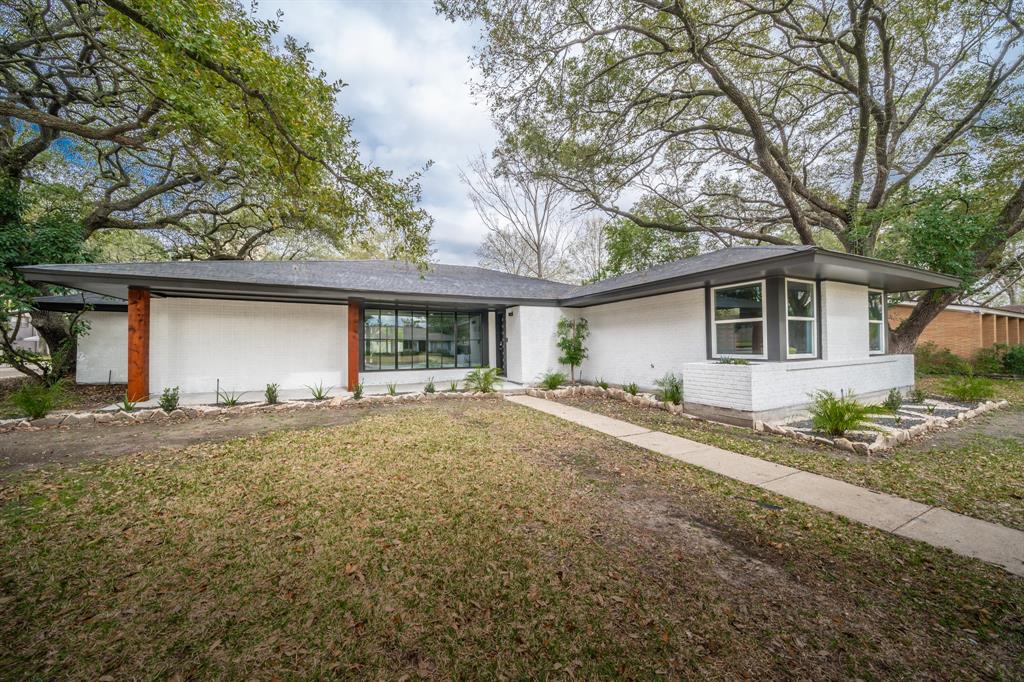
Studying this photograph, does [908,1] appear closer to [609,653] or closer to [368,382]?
[609,653]

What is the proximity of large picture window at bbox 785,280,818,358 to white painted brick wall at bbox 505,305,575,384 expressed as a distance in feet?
19.7

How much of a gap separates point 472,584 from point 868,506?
12.6ft

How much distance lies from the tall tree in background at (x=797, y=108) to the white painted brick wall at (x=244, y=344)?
7.96 m

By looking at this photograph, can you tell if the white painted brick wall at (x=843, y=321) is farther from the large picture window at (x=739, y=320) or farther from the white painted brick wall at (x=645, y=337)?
the white painted brick wall at (x=645, y=337)

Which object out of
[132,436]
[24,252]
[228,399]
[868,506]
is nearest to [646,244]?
[868,506]

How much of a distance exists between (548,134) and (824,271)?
7.72 m

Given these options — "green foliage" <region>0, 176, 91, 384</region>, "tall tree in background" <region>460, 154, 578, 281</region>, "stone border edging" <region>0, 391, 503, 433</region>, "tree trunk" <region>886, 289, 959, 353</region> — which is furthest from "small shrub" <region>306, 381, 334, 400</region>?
"tree trunk" <region>886, 289, 959, 353</region>

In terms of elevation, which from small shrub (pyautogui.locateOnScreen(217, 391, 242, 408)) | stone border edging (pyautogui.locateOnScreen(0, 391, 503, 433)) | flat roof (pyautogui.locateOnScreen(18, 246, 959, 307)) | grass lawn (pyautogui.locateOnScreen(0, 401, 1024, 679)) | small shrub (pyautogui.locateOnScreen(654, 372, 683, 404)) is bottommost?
grass lawn (pyautogui.locateOnScreen(0, 401, 1024, 679))

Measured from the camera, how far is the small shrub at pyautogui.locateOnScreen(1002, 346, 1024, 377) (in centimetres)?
1331

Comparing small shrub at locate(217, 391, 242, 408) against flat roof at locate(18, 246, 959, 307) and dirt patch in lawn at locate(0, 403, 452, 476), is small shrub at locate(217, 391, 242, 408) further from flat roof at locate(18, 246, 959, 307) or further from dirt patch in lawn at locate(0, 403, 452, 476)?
flat roof at locate(18, 246, 959, 307)

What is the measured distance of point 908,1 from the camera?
9680mm

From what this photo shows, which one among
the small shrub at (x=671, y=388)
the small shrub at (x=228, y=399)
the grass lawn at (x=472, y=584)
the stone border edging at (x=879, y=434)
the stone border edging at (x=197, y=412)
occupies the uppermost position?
the small shrub at (x=671, y=388)

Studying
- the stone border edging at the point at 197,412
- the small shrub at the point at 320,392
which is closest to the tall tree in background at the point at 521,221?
the stone border edging at the point at 197,412

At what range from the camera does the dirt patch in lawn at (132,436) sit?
4.98 m
